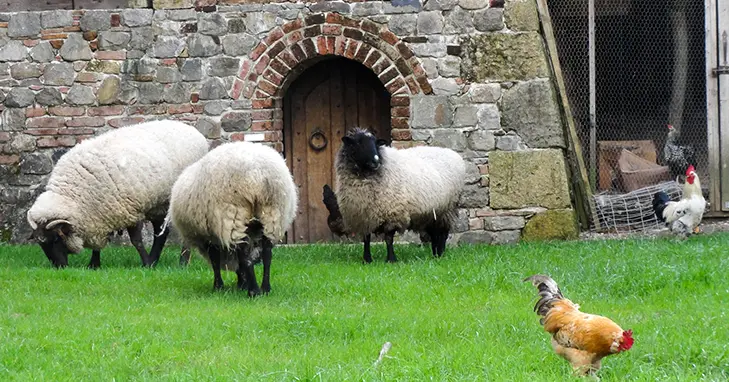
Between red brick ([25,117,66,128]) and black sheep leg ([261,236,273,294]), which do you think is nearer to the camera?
black sheep leg ([261,236,273,294])

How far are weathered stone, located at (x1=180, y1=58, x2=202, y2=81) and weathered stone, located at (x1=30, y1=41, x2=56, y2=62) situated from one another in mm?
1662

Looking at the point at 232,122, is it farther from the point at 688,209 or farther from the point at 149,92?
the point at 688,209

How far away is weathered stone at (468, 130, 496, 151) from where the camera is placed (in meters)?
12.8

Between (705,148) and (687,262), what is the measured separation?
15.8ft

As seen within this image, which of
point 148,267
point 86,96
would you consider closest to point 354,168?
point 148,267

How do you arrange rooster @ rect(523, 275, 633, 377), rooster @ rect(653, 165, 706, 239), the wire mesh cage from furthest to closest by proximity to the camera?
the wire mesh cage
rooster @ rect(653, 165, 706, 239)
rooster @ rect(523, 275, 633, 377)

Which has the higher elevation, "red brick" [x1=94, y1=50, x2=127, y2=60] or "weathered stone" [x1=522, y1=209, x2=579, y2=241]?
"red brick" [x1=94, y1=50, x2=127, y2=60]

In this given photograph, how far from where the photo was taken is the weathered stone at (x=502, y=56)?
41.7 feet

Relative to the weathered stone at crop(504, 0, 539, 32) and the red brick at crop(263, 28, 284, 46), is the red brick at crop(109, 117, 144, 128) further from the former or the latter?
the weathered stone at crop(504, 0, 539, 32)

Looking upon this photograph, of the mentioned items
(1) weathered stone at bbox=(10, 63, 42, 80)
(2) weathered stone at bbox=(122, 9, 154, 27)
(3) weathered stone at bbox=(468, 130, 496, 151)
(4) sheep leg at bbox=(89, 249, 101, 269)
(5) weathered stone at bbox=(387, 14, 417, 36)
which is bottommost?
(4) sheep leg at bbox=(89, 249, 101, 269)

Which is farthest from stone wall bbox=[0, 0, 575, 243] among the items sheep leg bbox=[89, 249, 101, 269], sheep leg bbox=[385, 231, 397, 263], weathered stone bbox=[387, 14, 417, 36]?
sheep leg bbox=[89, 249, 101, 269]

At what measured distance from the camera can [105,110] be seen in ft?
43.1

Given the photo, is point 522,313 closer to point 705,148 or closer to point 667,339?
point 667,339

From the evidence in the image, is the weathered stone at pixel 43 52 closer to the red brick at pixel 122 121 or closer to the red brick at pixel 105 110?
the red brick at pixel 105 110
